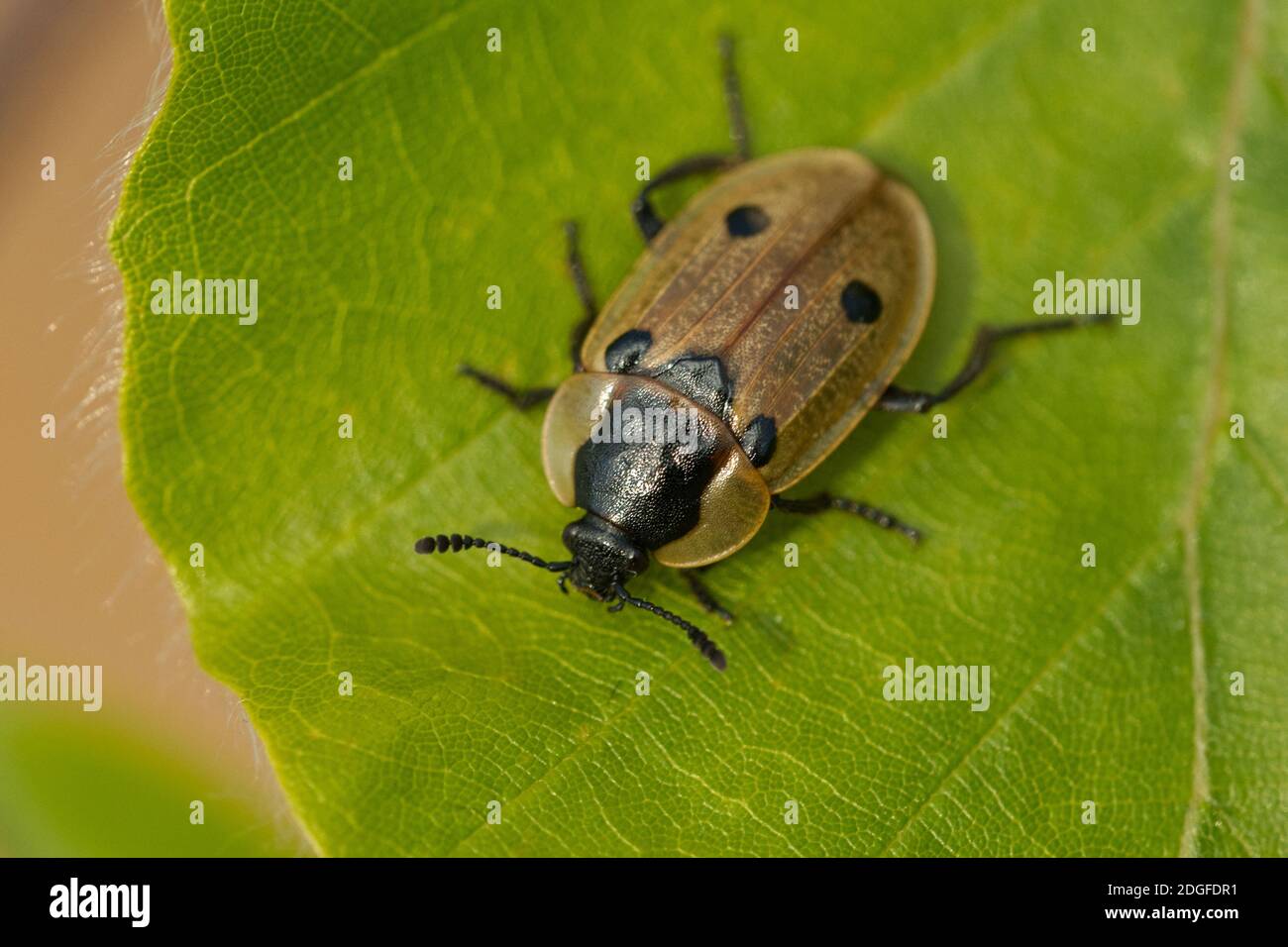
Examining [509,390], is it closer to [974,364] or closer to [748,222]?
[748,222]

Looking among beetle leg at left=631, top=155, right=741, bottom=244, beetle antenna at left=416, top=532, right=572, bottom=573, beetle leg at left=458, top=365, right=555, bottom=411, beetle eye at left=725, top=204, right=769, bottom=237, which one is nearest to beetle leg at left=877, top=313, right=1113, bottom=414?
beetle eye at left=725, top=204, right=769, bottom=237

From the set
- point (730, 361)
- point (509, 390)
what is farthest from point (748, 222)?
point (509, 390)

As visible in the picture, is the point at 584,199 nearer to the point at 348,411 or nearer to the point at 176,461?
the point at 348,411

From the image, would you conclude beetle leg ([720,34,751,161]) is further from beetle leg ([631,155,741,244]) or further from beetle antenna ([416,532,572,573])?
beetle antenna ([416,532,572,573])

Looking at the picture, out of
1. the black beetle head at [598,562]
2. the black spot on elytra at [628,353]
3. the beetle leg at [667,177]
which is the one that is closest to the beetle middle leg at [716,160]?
the beetle leg at [667,177]
